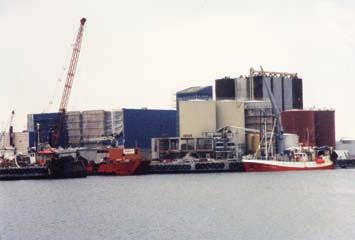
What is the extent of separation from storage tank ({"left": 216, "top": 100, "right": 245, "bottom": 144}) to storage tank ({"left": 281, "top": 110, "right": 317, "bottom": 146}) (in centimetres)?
957

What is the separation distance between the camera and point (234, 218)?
180 feet

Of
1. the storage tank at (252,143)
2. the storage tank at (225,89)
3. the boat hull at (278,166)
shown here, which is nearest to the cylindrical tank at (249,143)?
the storage tank at (252,143)

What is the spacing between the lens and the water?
159ft

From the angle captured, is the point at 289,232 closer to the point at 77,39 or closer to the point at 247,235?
the point at 247,235

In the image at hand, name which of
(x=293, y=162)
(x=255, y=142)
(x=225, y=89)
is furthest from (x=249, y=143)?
(x=225, y=89)

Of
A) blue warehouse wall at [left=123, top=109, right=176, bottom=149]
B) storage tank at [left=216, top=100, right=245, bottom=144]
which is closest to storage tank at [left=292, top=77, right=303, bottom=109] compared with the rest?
storage tank at [left=216, top=100, right=245, bottom=144]

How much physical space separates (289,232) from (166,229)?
7305mm

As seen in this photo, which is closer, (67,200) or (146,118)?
(67,200)

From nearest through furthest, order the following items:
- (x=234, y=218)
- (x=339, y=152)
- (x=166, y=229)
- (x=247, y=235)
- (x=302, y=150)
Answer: (x=247, y=235) → (x=166, y=229) → (x=234, y=218) → (x=302, y=150) → (x=339, y=152)

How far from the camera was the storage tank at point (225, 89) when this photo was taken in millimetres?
172875

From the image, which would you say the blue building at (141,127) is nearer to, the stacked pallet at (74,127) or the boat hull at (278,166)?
the stacked pallet at (74,127)

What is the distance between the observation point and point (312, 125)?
160 metres

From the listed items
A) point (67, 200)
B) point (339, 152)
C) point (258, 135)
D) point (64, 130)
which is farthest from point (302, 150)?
point (67, 200)

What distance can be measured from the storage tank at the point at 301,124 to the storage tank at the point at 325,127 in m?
1.50
